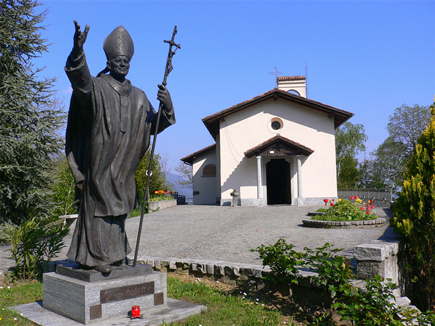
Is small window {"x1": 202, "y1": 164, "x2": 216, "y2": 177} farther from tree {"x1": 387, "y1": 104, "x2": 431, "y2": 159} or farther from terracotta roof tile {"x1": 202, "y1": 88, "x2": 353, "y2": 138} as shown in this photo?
tree {"x1": 387, "y1": 104, "x2": 431, "y2": 159}

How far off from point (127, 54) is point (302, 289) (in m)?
3.46

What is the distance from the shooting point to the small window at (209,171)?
84.5 ft

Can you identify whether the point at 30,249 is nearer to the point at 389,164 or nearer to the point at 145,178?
the point at 145,178

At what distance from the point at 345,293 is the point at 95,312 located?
2.48 metres

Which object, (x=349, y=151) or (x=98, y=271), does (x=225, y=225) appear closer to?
(x=98, y=271)

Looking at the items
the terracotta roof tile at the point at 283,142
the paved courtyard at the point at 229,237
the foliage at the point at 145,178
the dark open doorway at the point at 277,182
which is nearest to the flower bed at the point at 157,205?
the foliage at the point at 145,178

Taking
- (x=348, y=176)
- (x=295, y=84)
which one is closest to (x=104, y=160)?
(x=295, y=84)

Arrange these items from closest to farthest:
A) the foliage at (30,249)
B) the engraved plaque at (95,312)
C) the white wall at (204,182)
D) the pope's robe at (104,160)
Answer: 1. the engraved plaque at (95,312)
2. the pope's robe at (104,160)
3. the foliage at (30,249)
4. the white wall at (204,182)

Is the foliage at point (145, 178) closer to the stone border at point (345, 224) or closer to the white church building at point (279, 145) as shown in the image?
the white church building at point (279, 145)

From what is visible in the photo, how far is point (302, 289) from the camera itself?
15.1 ft

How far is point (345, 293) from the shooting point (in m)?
3.77

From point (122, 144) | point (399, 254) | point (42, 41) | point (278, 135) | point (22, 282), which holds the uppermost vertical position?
point (42, 41)

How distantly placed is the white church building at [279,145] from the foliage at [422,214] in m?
14.6

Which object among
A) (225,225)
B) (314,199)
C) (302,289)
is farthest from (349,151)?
(302,289)
